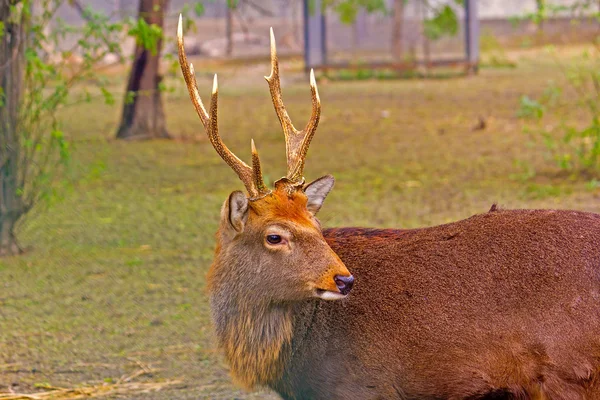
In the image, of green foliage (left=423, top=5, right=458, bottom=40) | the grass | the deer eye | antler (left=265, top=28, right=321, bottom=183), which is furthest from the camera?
green foliage (left=423, top=5, right=458, bottom=40)

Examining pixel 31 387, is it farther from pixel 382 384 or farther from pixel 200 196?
pixel 200 196

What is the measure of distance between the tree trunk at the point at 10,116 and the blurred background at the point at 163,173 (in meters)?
0.01

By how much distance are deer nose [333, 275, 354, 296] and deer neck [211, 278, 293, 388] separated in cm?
36

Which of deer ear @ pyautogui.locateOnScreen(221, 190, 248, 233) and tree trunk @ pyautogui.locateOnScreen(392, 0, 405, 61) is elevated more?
tree trunk @ pyautogui.locateOnScreen(392, 0, 405, 61)

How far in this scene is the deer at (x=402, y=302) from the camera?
386cm

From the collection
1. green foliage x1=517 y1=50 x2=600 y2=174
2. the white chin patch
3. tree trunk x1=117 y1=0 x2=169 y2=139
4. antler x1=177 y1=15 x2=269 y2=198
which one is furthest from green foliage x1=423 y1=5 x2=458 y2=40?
the white chin patch

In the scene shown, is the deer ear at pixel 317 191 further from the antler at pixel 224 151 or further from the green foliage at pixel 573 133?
the green foliage at pixel 573 133

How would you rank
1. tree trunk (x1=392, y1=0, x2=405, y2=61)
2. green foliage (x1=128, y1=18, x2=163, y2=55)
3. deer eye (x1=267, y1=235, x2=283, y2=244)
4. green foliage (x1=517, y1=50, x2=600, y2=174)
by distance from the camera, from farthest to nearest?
tree trunk (x1=392, y1=0, x2=405, y2=61)
green foliage (x1=517, y1=50, x2=600, y2=174)
green foliage (x1=128, y1=18, x2=163, y2=55)
deer eye (x1=267, y1=235, x2=283, y2=244)

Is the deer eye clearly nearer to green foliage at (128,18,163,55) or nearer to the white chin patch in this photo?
the white chin patch

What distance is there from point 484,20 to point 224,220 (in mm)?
29451

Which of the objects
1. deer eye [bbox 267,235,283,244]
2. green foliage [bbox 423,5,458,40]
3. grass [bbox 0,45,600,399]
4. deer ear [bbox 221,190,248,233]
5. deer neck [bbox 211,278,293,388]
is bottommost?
grass [bbox 0,45,600,399]

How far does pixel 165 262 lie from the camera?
774 centimetres

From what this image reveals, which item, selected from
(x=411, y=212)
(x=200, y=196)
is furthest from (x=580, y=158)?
(x=200, y=196)

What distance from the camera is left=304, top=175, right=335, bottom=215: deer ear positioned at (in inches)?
173
